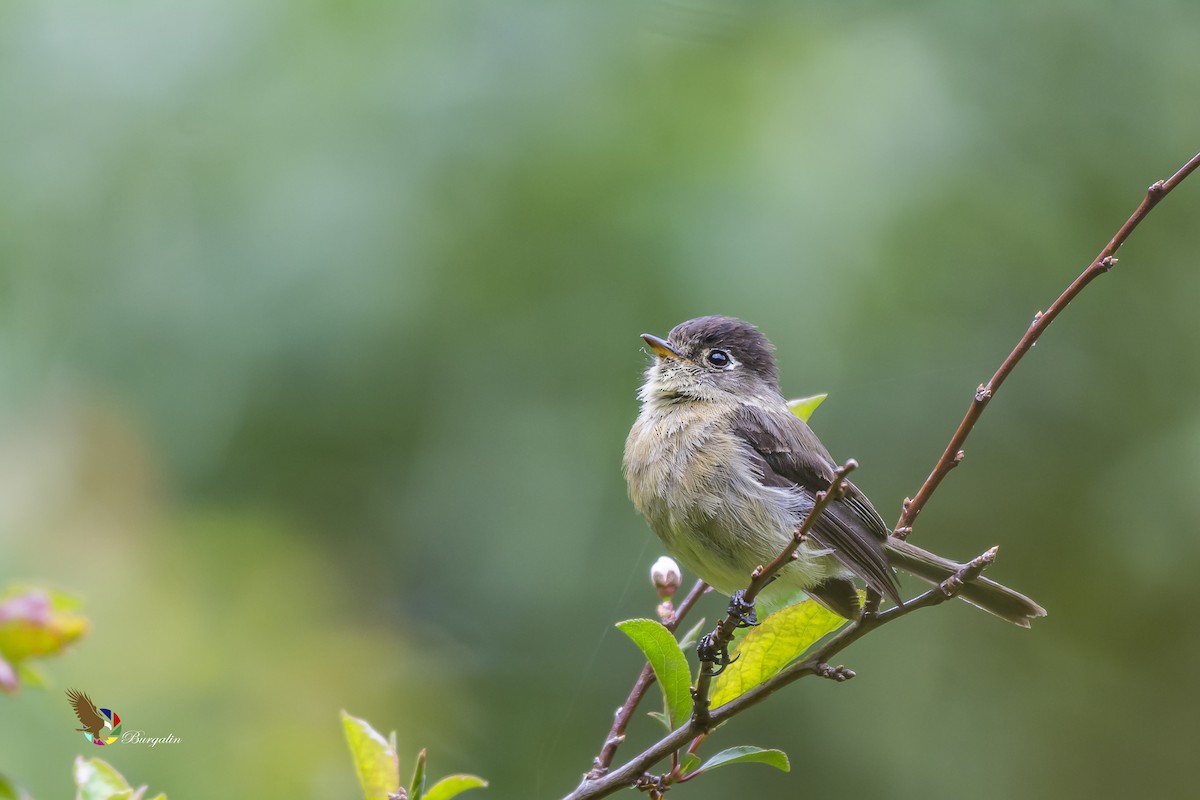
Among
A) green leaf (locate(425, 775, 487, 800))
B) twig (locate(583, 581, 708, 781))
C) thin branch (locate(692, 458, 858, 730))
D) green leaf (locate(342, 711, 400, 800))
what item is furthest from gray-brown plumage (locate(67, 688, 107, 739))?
thin branch (locate(692, 458, 858, 730))

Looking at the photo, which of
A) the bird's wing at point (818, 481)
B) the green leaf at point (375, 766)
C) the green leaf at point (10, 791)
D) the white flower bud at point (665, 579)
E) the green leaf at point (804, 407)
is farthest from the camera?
the bird's wing at point (818, 481)

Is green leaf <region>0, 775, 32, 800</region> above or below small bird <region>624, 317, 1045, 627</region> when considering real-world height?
above

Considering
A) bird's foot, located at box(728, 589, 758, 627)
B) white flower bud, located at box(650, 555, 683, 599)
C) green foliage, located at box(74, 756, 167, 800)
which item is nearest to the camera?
green foliage, located at box(74, 756, 167, 800)

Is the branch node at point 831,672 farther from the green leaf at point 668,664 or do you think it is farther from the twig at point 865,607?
the green leaf at point 668,664

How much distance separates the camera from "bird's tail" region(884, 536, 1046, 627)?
3.18 m

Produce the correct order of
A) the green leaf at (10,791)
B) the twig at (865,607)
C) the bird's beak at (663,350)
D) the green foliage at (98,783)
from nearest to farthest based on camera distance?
the green leaf at (10,791) → the green foliage at (98,783) → the twig at (865,607) → the bird's beak at (663,350)

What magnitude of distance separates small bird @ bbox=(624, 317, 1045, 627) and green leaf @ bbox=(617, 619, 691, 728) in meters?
0.65

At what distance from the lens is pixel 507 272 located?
422 centimetres

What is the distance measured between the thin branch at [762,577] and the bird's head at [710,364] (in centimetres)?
142

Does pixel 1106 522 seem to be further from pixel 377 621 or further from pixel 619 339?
pixel 377 621

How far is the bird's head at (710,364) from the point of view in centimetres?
374

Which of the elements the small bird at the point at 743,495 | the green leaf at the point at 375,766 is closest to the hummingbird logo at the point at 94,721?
the green leaf at the point at 375,766

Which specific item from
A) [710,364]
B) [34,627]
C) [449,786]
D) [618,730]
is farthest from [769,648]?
[710,364]

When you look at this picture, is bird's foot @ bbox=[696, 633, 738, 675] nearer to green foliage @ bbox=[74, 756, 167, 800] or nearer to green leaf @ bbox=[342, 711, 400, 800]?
green leaf @ bbox=[342, 711, 400, 800]
